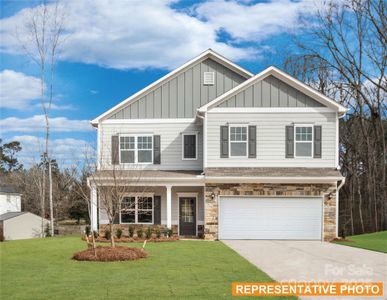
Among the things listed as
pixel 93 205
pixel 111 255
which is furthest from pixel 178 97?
pixel 111 255

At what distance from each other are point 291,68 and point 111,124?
17.6 m

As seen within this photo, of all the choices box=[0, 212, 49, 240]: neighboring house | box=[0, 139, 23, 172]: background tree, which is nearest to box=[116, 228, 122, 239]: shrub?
box=[0, 212, 49, 240]: neighboring house

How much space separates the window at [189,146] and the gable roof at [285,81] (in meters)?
2.37

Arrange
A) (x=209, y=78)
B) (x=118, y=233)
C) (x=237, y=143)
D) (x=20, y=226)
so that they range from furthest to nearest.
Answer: (x=20, y=226)
(x=209, y=78)
(x=237, y=143)
(x=118, y=233)

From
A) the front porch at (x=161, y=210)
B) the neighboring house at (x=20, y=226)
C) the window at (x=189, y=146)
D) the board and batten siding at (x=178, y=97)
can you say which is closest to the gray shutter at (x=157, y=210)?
the front porch at (x=161, y=210)

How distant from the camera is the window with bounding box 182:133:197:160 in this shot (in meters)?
20.4

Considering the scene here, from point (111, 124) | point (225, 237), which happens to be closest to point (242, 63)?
point (111, 124)

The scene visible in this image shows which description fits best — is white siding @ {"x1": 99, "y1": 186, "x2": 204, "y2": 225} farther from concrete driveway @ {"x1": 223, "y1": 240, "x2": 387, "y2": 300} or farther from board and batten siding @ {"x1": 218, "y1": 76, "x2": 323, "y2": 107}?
board and batten siding @ {"x1": 218, "y1": 76, "x2": 323, "y2": 107}

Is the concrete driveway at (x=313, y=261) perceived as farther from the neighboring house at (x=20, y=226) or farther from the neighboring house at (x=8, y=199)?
the neighboring house at (x=8, y=199)

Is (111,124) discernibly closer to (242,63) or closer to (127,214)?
(127,214)

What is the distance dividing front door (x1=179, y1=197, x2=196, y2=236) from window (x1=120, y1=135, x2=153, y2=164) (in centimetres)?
269

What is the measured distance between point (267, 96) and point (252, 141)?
7.12ft

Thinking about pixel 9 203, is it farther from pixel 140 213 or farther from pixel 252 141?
pixel 252 141

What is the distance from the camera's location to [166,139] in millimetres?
20516
